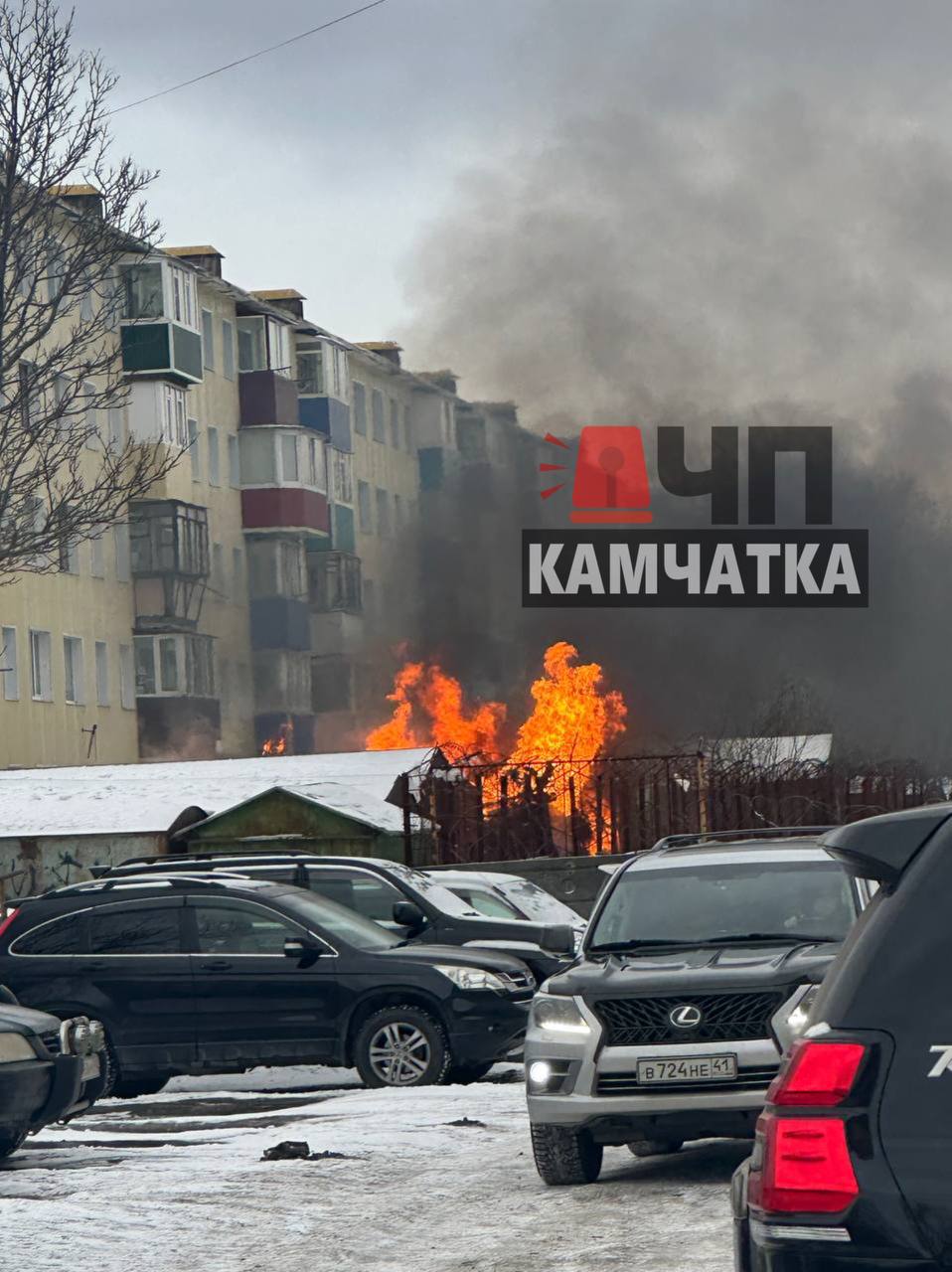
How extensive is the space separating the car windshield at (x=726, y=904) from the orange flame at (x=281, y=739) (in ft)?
168

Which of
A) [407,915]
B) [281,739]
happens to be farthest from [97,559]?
[407,915]

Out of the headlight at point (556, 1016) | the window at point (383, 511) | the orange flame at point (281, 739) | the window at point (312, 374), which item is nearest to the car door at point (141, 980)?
the headlight at point (556, 1016)

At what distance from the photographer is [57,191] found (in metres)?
28.2

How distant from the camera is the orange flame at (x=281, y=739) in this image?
62.9m

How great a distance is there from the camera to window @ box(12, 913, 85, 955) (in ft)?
54.0

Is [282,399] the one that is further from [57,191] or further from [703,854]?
[703,854]

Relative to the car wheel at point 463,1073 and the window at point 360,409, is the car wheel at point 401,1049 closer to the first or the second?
the car wheel at point 463,1073

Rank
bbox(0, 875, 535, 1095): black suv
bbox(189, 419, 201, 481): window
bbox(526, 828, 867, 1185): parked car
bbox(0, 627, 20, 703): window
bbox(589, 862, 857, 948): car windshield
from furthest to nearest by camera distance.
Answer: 1. bbox(189, 419, 201, 481): window
2. bbox(0, 627, 20, 703): window
3. bbox(0, 875, 535, 1095): black suv
4. bbox(589, 862, 857, 948): car windshield
5. bbox(526, 828, 867, 1185): parked car

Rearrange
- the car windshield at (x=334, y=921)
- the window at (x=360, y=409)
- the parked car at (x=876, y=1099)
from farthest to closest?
the window at (x=360, y=409) < the car windshield at (x=334, y=921) < the parked car at (x=876, y=1099)

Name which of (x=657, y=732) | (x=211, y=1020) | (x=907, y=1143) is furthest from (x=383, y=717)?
(x=907, y=1143)

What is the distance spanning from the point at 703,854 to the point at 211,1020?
214 inches

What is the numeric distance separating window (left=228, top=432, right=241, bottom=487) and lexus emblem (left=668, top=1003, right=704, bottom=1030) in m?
55.3

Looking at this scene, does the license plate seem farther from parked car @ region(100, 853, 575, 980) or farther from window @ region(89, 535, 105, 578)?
window @ region(89, 535, 105, 578)

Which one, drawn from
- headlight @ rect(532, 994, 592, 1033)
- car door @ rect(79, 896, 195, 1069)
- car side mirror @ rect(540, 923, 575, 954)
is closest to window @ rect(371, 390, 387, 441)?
car door @ rect(79, 896, 195, 1069)
